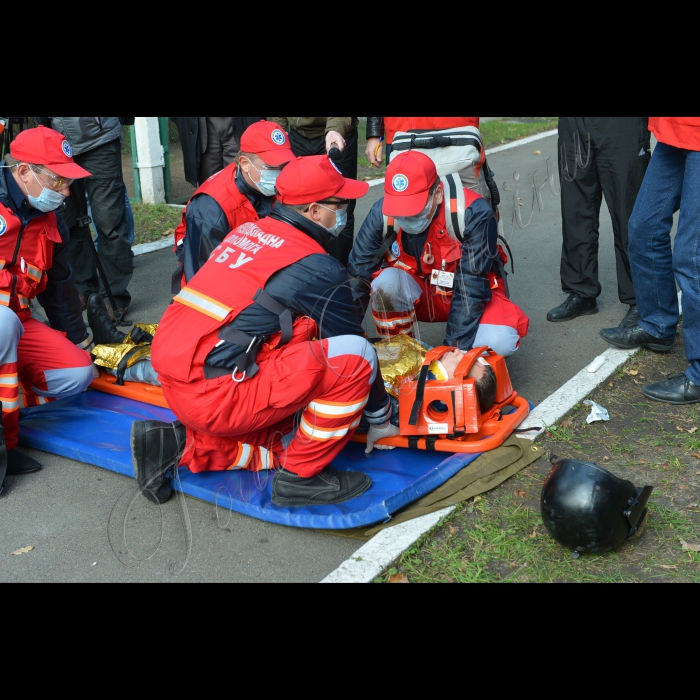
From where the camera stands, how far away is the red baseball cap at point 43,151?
13.8 feet

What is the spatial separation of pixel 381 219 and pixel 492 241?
63 cm

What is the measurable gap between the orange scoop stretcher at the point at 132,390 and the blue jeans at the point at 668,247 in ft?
9.70

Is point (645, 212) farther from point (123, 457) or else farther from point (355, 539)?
point (123, 457)

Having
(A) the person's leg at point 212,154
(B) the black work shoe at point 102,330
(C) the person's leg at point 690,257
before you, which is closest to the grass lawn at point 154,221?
(A) the person's leg at point 212,154

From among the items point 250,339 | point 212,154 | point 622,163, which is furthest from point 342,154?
point 250,339

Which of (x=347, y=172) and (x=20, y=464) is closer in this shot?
(x=20, y=464)

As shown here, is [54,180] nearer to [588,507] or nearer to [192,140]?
[192,140]

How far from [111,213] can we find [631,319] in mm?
3880

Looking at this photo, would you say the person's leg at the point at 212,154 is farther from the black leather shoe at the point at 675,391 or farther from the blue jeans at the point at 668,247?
the black leather shoe at the point at 675,391

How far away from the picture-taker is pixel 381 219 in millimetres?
4598

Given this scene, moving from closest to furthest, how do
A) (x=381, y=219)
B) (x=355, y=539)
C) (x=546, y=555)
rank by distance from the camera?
(x=546, y=555) < (x=355, y=539) < (x=381, y=219)

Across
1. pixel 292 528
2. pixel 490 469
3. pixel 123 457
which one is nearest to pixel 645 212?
pixel 490 469

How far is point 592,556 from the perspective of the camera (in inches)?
129

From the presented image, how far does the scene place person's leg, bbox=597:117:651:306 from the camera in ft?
17.2
